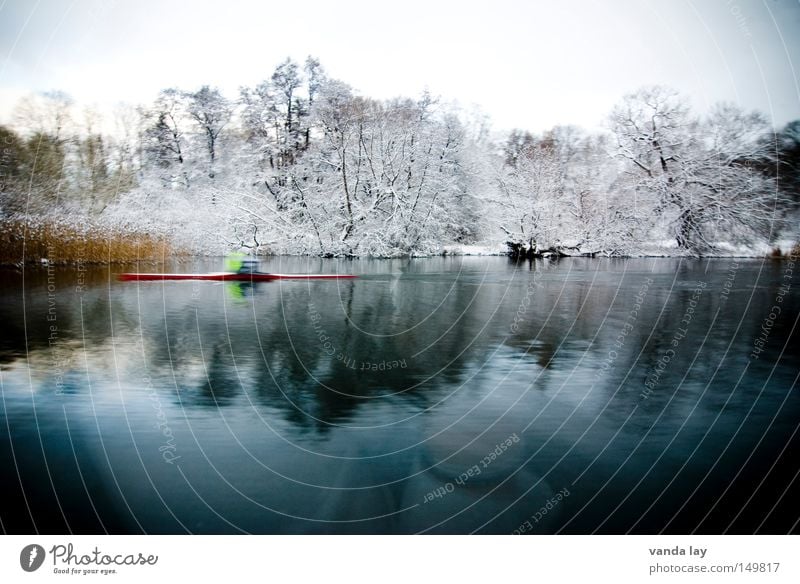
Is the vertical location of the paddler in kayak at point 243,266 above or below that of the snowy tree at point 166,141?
below

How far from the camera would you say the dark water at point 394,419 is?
5656mm

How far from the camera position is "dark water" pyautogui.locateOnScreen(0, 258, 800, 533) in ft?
18.6

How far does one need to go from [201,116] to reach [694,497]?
29.3 metres

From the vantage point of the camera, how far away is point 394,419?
8.02 m

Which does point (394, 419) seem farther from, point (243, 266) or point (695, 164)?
point (695, 164)

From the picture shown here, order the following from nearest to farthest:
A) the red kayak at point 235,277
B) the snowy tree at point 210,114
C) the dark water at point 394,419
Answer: the dark water at point 394,419, the red kayak at point 235,277, the snowy tree at point 210,114

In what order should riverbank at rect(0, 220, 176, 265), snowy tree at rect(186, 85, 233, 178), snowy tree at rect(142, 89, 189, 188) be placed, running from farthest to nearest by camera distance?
snowy tree at rect(186, 85, 233, 178)
snowy tree at rect(142, 89, 189, 188)
riverbank at rect(0, 220, 176, 265)

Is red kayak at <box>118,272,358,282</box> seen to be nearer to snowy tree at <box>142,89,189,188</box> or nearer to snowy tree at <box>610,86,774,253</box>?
snowy tree at <box>142,89,189,188</box>

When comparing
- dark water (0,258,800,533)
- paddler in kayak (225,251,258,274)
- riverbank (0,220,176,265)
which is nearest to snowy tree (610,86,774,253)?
dark water (0,258,800,533)

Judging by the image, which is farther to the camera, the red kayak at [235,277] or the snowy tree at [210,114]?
the snowy tree at [210,114]

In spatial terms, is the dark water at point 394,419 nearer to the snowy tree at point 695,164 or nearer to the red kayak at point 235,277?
the red kayak at point 235,277

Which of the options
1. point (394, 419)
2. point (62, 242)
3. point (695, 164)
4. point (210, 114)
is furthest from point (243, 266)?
point (695, 164)

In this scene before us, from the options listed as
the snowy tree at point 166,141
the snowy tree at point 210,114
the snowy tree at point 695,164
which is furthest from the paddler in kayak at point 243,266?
the snowy tree at point 695,164

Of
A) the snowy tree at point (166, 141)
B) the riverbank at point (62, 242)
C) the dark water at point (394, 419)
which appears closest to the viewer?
the dark water at point (394, 419)
